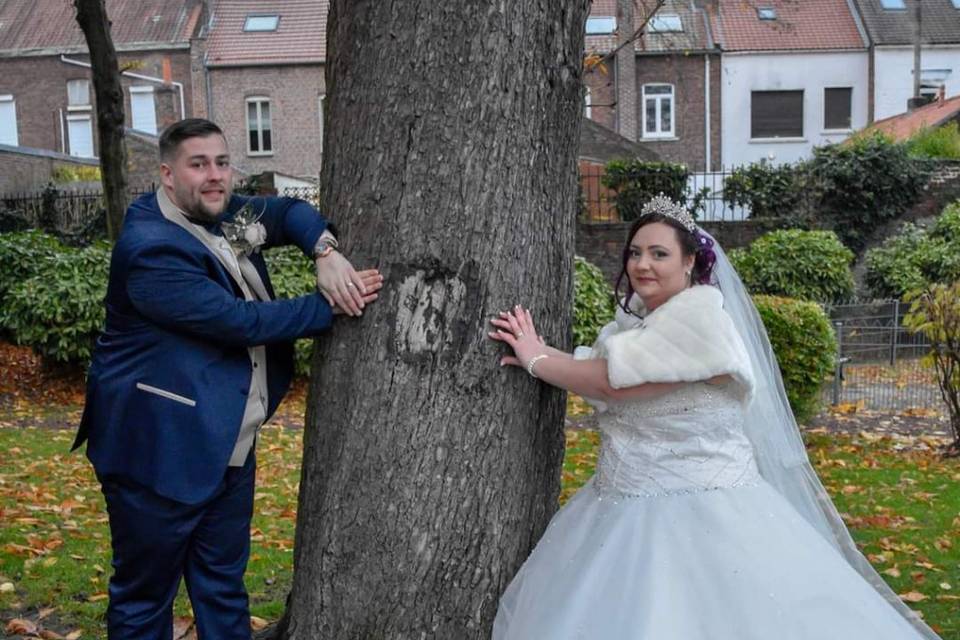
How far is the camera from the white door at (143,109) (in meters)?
37.2

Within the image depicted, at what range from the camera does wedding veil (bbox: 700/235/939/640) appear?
405 cm

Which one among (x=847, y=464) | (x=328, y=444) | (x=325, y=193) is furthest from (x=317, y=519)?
(x=847, y=464)

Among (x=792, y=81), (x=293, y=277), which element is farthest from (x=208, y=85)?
(x=293, y=277)

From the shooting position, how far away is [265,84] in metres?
36.5

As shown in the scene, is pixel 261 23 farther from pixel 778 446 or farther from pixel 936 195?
pixel 778 446

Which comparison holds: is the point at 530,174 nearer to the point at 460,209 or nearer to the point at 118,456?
the point at 460,209

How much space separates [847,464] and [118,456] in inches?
273

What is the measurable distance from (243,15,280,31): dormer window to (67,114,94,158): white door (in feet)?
21.5

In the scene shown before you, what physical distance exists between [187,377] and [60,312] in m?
9.61

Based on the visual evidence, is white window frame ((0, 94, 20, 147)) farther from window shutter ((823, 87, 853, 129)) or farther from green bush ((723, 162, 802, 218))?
green bush ((723, 162, 802, 218))

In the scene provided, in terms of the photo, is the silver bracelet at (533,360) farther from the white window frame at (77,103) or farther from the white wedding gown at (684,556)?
the white window frame at (77,103)

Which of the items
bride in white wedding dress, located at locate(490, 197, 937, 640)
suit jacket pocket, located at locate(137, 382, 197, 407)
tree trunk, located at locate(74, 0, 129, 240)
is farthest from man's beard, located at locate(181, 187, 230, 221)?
tree trunk, located at locate(74, 0, 129, 240)

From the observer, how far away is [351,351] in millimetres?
3592

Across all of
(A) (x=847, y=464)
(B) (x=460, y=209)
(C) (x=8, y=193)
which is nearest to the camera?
(B) (x=460, y=209)
